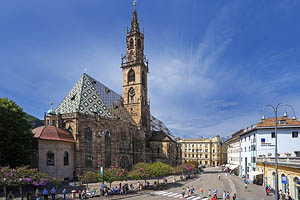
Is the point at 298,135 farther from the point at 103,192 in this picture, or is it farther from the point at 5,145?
the point at 5,145

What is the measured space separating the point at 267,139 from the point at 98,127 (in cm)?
3531

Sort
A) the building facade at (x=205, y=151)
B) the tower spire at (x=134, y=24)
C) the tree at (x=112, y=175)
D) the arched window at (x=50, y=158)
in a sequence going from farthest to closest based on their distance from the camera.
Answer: the building facade at (x=205, y=151) < the tower spire at (x=134, y=24) < the arched window at (x=50, y=158) < the tree at (x=112, y=175)

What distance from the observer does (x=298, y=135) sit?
142ft

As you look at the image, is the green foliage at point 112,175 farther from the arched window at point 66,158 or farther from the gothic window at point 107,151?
the gothic window at point 107,151

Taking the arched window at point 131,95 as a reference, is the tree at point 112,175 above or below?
below

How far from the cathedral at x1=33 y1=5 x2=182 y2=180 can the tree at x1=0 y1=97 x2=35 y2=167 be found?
6.03 meters

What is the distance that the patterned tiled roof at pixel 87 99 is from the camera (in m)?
52.7

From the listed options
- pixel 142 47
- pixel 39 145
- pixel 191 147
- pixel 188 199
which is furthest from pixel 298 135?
pixel 191 147

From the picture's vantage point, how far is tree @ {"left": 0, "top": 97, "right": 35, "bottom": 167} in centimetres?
3297

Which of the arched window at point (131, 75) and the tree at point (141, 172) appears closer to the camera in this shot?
the tree at point (141, 172)

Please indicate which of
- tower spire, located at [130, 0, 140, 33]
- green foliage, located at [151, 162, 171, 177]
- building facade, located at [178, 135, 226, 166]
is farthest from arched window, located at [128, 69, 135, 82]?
building facade, located at [178, 135, 226, 166]

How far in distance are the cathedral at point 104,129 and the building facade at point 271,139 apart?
93.6ft

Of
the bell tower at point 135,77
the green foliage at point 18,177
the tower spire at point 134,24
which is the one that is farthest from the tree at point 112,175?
the tower spire at point 134,24

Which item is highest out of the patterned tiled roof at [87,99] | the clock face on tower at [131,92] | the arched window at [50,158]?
the clock face on tower at [131,92]
